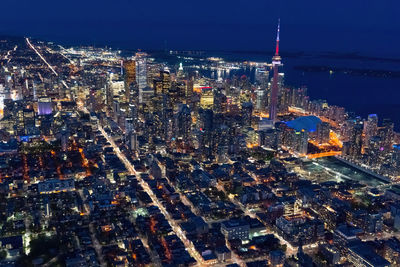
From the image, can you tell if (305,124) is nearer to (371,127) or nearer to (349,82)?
(371,127)

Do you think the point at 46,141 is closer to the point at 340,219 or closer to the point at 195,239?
the point at 195,239

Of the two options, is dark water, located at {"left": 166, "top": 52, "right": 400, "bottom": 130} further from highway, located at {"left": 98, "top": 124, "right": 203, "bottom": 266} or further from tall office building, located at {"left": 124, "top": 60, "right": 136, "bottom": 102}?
highway, located at {"left": 98, "top": 124, "right": 203, "bottom": 266}

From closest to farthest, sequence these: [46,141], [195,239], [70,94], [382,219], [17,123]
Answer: [195,239]
[382,219]
[46,141]
[17,123]
[70,94]

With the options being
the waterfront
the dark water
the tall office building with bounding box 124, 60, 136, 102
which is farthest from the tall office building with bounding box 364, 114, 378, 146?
the tall office building with bounding box 124, 60, 136, 102

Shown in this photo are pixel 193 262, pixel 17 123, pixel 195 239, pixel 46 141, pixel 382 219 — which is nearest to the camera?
pixel 193 262

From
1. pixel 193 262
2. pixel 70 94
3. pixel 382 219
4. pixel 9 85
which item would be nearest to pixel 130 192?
pixel 193 262

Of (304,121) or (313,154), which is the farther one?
(304,121)

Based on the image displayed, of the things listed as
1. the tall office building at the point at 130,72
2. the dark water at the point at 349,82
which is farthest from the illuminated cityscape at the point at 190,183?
the dark water at the point at 349,82

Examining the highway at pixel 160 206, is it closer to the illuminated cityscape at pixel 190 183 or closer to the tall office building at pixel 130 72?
the illuminated cityscape at pixel 190 183
